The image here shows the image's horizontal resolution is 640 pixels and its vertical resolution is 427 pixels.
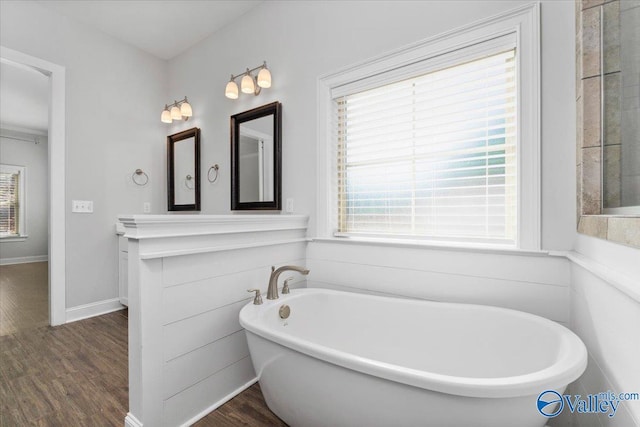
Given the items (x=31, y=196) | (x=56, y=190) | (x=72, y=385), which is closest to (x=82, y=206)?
(x=56, y=190)

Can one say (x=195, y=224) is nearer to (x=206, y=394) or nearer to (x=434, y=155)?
(x=206, y=394)

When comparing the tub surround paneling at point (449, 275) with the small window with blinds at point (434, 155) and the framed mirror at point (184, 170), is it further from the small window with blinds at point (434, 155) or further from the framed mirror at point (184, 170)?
the framed mirror at point (184, 170)

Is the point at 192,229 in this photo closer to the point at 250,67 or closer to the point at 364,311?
the point at 364,311

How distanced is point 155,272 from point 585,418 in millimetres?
1880

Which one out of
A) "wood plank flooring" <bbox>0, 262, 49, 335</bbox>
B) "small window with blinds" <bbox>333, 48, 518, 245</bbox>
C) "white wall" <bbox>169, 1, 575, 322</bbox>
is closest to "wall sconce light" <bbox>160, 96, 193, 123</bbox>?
"white wall" <bbox>169, 1, 575, 322</bbox>

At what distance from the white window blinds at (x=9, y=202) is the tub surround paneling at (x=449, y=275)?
6.92 meters

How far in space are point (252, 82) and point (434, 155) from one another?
63.3 inches

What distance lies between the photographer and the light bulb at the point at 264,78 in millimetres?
2279

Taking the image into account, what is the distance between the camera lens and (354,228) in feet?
6.78

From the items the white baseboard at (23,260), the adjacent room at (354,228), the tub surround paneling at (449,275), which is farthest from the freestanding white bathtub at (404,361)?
the white baseboard at (23,260)

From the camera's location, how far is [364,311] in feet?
5.41

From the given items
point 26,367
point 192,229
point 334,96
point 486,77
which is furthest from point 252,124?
point 26,367

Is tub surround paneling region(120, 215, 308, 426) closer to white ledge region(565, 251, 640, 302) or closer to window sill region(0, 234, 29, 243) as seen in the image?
white ledge region(565, 251, 640, 302)

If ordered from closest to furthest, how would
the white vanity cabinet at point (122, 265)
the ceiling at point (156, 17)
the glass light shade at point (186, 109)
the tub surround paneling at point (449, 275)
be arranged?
1. the tub surround paneling at point (449, 275)
2. the ceiling at point (156, 17)
3. the white vanity cabinet at point (122, 265)
4. the glass light shade at point (186, 109)
